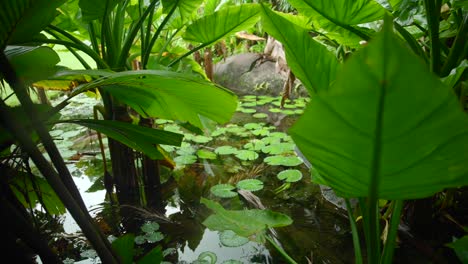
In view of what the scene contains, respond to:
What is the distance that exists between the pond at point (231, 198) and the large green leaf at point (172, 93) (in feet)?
0.48

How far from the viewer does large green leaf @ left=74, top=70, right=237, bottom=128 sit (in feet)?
1.33

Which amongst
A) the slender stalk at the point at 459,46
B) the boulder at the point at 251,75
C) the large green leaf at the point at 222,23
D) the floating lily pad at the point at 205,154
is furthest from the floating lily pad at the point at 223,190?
the boulder at the point at 251,75

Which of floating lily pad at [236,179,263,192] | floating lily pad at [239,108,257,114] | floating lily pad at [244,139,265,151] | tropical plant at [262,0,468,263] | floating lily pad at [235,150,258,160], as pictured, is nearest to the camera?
tropical plant at [262,0,468,263]

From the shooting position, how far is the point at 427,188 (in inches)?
10.6

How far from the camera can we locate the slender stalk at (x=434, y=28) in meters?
0.54

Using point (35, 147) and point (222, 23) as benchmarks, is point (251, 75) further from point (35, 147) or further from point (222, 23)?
point (35, 147)

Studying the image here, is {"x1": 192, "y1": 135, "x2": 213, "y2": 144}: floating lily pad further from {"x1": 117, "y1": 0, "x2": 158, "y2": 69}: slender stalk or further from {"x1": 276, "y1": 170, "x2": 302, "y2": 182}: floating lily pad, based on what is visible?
{"x1": 117, "y1": 0, "x2": 158, "y2": 69}: slender stalk

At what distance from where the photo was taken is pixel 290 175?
4.35 feet

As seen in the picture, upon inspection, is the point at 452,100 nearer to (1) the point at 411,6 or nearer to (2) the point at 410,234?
(1) the point at 411,6

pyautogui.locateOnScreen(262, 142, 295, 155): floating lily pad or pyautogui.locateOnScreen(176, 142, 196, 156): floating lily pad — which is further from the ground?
pyautogui.locateOnScreen(262, 142, 295, 155): floating lily pad

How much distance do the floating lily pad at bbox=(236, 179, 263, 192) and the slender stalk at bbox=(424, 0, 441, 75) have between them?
83cm

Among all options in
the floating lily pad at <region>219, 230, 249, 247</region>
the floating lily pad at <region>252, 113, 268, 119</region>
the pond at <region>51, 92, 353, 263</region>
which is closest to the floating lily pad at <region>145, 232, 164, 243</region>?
the pond at <region>51, 92, 353, 263</region>

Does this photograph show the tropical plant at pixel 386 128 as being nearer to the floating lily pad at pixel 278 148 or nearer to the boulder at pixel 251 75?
the floating lily pad at pixel 278 148

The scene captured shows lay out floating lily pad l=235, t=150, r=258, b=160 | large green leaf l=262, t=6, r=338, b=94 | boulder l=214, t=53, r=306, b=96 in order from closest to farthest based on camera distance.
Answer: large green leaf l=262, t=6, r=338, b=94 < floating lily pad l=235, t=150, r=258, b=160 < boulder l=214, t=53, r=306, b=96
